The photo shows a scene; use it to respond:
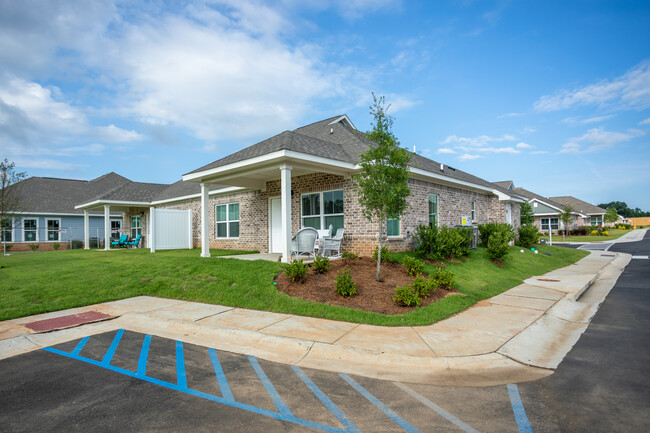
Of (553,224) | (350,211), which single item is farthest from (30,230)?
(553,224)

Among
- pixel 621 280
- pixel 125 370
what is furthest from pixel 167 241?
pixel 621 280

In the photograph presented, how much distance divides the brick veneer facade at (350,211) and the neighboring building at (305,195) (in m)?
0.04

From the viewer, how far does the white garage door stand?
1895 cm

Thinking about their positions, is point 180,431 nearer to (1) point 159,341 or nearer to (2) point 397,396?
(2) point 397,396

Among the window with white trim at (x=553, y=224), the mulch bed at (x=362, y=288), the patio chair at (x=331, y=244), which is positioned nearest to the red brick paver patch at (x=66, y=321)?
the mulch bed at (x=362, y=288)

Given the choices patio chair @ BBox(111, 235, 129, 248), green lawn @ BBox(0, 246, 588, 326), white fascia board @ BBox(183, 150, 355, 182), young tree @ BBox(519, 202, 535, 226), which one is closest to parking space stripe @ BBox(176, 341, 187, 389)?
green lawn @ BBox(0, 246, 588, 326)

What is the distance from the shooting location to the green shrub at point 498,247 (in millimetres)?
14164

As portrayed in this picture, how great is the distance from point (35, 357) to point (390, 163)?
25.6 ft

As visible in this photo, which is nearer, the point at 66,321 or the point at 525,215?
the point at 66,321

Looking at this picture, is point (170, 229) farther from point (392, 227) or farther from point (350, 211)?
point (392, 227)

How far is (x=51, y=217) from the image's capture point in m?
30.5

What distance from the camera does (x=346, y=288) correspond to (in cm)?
798

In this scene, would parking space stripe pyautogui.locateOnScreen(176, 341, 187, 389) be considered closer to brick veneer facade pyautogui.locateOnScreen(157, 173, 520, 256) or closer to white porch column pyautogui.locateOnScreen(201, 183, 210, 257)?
brick veneer facade pyautogui.locateOnScreen(157, 173, 520, 256)

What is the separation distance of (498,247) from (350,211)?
622 centimetres
